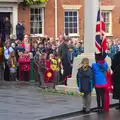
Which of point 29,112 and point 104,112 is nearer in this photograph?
→ point 29,112

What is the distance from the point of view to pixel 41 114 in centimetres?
1518

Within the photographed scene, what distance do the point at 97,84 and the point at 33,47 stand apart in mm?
9509

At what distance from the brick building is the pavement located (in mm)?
12287

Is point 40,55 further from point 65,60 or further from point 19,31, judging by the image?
point 19,31

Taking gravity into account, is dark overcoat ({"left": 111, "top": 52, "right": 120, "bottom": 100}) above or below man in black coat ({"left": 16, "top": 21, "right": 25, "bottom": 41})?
below

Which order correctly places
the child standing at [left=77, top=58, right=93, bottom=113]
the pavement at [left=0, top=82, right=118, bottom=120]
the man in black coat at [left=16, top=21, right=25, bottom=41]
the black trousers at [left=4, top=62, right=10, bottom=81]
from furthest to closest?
the man in black coat at [left=16, top=21, right=25, bottom=41] < the black trousers at [left=4, top=62, right=10, bottom=81] < the child standing at [left=77, top=58, right=93, bottom=113] < the pavement at [left=0, top=82, right=118, bottom=120]

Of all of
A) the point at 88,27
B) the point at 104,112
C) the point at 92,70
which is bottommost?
the point at 104,112

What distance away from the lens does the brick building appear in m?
33.6

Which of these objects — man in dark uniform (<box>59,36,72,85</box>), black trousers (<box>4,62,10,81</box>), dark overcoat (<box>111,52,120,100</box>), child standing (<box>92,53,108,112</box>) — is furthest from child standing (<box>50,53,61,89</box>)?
child standing (<box>92,53,108,112</box>)

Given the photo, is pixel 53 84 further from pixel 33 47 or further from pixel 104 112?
pixel 104 112

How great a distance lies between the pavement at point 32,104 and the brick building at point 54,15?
40.3 feet

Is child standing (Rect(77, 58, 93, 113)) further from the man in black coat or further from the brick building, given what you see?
the brick building

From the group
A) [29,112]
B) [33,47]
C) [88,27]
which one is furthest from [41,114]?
[33,47]

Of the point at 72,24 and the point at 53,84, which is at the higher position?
the point at 72,24
